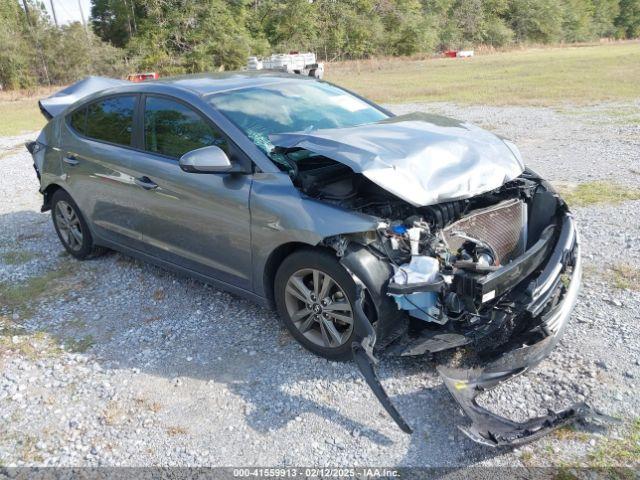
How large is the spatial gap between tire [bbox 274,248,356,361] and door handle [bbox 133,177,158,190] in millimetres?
1380

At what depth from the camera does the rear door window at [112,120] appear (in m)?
4.57

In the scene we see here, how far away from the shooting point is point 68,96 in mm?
6492

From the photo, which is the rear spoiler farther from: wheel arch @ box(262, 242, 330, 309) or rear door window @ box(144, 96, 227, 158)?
wheel arch @ box(262, 242, 330, 309)

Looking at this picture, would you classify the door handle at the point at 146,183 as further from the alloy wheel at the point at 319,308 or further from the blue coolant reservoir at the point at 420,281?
the blue coolant reservoir at the point at 420,281

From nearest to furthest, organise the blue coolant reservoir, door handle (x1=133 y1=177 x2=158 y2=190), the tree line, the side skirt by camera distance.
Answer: the blue coolant reservoir
the side skirt
door handle (x1=133 y1=177 x2=158 y2=190)
the tree line

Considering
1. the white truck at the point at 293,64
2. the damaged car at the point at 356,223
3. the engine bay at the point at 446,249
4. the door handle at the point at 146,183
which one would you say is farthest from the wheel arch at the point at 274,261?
the white truck at the point at 293,64

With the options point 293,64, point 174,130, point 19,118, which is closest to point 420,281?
point 174,130

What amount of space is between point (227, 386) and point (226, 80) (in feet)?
8.26

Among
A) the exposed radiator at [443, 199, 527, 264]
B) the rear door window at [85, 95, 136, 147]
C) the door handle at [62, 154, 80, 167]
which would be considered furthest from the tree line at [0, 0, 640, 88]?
the exposed radiator at [443, 199, 527, 264]

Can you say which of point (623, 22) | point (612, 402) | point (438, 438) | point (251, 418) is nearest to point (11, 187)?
point (251, 418)

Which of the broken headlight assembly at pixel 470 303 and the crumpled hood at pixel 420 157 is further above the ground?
the crumpled hood at pixel 420 157

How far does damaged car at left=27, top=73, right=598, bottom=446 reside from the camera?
3033mm

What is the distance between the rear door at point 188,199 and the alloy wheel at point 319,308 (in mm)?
431

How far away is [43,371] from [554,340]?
3316mm
